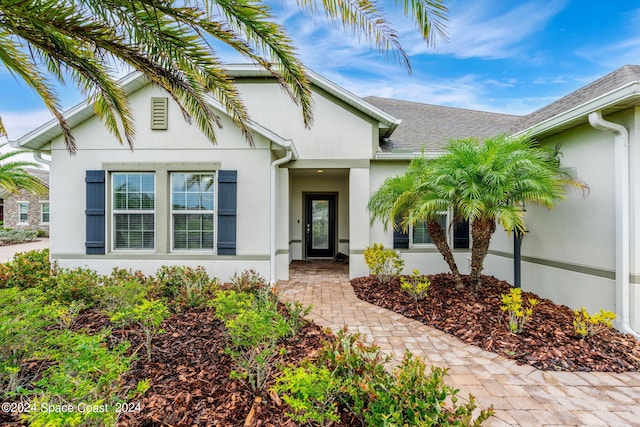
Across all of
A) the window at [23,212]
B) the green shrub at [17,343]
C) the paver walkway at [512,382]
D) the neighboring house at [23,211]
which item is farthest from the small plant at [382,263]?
the window at [23,212]

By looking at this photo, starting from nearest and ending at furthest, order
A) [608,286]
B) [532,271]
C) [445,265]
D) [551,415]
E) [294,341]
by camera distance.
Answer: [551,415] < [294,341] < [608,286] < [532,271] < [445,265]

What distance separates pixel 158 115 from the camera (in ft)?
20.8

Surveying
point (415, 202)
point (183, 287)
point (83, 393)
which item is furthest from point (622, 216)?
point (183, 287)

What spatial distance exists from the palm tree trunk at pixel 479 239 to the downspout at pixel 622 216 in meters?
1.53

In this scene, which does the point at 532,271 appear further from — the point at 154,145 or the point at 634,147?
the point at 154,145

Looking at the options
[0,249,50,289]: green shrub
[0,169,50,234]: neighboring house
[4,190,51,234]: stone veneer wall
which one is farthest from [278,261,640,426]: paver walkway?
[4,190,51,234]: stone veneer wall

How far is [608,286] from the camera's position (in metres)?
4.21

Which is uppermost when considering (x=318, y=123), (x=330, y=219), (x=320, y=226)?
(x=318, y=123)

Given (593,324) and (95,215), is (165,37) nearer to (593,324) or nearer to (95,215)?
(95,215)

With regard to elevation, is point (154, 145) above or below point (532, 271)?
above

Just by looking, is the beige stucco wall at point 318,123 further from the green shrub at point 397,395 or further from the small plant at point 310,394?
the small plant at point 310,394

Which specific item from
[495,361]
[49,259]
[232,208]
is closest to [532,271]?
[495,361]

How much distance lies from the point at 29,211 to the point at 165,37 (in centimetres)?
2611

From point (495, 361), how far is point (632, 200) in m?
2.85
